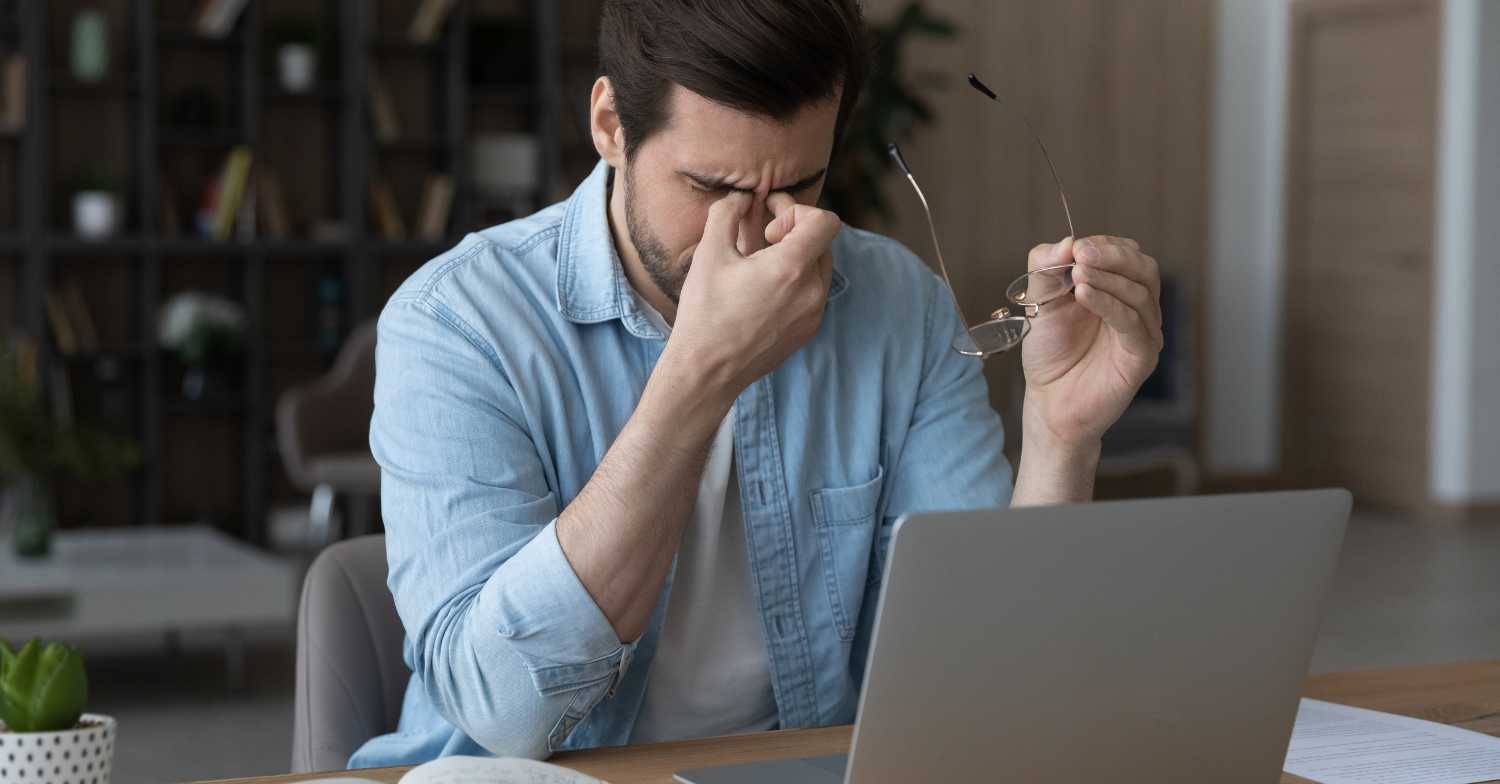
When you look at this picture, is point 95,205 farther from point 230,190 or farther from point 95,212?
point 230,190

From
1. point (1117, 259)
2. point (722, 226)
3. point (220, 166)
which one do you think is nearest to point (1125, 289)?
point (1117, 259)

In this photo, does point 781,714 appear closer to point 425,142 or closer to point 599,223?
point 599,223

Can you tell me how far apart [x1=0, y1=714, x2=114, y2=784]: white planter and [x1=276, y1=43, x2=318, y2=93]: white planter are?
556cm

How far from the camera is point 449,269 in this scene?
140cm

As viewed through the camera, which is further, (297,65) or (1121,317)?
(297,65)

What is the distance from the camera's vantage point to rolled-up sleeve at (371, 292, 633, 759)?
1167mm

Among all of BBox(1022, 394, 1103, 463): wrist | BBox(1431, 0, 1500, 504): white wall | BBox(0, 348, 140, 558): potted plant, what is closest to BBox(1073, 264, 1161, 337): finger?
BBox(1022, 394, 1103, 463): wrist

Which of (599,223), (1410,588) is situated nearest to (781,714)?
(599,223)

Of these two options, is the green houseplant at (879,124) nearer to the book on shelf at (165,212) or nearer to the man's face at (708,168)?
the book on shelf at (165,212)

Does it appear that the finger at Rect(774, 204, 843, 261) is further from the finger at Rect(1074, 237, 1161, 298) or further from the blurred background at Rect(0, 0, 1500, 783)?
the blurred background at Rect(0, 0, 1500, 783)

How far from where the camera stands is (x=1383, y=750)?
3.82 feet

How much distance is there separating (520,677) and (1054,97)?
22.6 feet

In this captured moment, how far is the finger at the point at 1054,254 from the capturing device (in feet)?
3.96

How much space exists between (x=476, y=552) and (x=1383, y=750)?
2.14 ft
